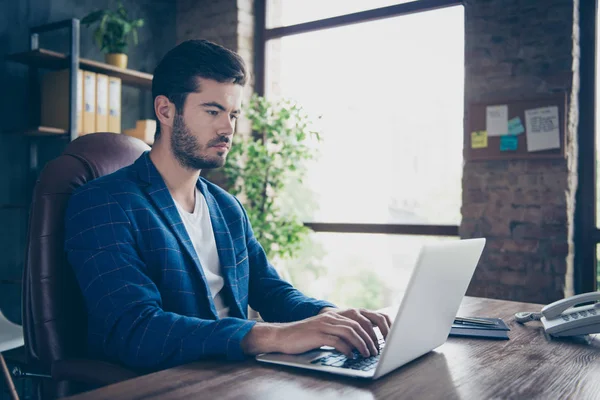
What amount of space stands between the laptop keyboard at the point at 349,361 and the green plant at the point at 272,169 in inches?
96.3

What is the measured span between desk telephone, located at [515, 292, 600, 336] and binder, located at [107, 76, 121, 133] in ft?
8.46

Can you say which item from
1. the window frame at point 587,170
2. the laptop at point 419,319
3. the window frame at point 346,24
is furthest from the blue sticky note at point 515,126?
the laptop at point 419,319

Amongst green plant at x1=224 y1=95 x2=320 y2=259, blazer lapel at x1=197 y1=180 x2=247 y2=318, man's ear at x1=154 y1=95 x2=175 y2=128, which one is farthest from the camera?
green plant at x1=224 y1=95 x2=320 y2=259

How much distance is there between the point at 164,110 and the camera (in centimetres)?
163

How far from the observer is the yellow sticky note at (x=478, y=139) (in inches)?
121

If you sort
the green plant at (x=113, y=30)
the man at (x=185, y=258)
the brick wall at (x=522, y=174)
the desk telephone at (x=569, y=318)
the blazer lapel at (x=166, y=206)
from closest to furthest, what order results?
the man at (x=185, y=258)
the desk telephone at (x=569, y=318)
the blazer lapel at (x=166, y=206)
the brick wall at (x=522, y=174)
the green plant at (x=113, y=30)

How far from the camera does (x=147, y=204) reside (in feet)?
4.63

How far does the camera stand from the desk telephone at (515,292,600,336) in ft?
4.10

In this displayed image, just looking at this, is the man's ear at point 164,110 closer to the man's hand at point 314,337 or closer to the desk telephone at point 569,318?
the man's hand at point 314,337

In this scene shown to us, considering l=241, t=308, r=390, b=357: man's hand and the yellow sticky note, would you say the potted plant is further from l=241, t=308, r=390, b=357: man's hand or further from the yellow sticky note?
l=241, t=308, r=390, b=357: man's hand

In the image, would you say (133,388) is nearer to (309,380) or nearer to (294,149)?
(309,380)

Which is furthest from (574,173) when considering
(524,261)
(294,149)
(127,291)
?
(127,291)

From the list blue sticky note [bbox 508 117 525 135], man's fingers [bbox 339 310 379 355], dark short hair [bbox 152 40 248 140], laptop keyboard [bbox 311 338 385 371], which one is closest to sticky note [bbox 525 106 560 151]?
blue sticky note [bbox 508 117 525 135]

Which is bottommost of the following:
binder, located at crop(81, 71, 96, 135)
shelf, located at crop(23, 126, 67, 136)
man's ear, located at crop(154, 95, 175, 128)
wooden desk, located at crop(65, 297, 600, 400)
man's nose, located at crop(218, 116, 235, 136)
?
wooden desk, located at crop(65, 297, 600, 400)
